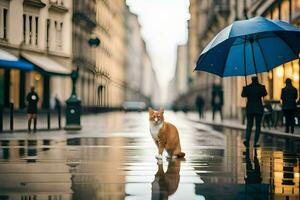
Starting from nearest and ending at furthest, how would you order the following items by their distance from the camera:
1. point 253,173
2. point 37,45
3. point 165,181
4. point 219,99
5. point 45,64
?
point 165,181 → point 253,173 → point 45,64 → point 37,45 → point 219,99

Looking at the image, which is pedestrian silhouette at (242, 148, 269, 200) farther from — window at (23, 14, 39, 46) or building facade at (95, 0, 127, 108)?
building facade at (95, 0, 127, 108)

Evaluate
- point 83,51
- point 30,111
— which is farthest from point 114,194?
point 83,51

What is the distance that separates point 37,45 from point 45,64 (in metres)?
2.77

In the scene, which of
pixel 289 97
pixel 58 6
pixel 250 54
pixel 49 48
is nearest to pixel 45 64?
pixel 49 48

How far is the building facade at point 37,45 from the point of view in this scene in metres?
36.8

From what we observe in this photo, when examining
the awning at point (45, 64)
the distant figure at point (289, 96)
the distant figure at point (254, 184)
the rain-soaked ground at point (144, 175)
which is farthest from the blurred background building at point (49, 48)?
the distant figure at point (254, 184)

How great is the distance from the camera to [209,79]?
8331 cm

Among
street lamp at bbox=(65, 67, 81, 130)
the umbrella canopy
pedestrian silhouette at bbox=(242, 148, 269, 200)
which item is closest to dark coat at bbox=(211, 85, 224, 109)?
street lamp at bbox=(65, 67, 81, 130)

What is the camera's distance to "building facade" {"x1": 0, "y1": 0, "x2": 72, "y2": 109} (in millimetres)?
36781

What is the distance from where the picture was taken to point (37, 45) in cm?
4162

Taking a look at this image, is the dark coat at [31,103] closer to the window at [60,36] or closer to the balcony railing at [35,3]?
the balcony railing at [35,3]

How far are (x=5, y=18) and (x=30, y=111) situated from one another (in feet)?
48.2

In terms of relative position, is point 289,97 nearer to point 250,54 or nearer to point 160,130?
point 250,54

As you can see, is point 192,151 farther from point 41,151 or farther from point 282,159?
point 41,151
